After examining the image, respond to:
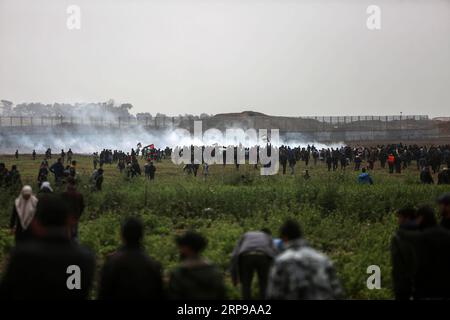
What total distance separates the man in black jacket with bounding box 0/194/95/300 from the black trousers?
2.51m

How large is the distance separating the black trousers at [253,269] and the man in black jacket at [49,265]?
2515 millimetres

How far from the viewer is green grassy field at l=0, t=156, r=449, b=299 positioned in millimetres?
10312

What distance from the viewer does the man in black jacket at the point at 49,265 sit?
13.2 feet

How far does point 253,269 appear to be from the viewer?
659cm

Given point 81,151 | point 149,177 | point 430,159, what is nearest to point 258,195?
point 149,177

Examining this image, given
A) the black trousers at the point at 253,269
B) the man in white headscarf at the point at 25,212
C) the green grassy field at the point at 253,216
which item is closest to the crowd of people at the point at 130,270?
the black trousers at the point at 253,269

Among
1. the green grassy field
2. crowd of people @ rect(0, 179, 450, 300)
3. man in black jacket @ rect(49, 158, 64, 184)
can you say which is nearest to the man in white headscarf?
the green grassy field

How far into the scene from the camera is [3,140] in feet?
199

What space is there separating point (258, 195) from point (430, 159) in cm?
1695

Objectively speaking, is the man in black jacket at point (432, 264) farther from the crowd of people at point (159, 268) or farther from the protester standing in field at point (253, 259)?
the protester standing in field at point (253, 259)

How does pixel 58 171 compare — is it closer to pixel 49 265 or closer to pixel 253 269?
pixel 253 269

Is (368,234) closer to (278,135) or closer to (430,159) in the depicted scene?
(430,159)
